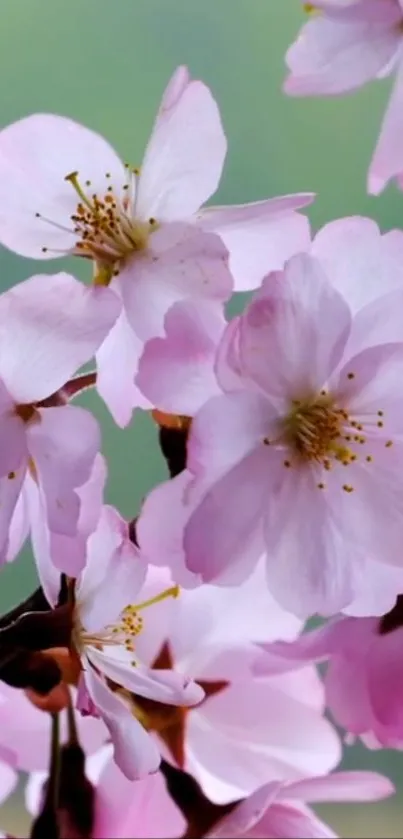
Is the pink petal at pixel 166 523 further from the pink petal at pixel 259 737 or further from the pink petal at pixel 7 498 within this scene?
the pink petal at pixel 259 737

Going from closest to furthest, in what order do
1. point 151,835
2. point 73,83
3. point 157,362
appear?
1. point 157,362
2. point 151,835
3. point 73,83

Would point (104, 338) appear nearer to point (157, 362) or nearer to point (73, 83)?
point (157, 362)

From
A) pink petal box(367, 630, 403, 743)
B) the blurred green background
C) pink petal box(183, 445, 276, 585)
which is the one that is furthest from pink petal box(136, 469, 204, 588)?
the blurred green background

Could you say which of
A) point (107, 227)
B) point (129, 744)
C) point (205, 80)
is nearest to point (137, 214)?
point (107, 227)

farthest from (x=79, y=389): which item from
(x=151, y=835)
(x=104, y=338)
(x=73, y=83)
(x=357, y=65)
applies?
(x=73, y=83)

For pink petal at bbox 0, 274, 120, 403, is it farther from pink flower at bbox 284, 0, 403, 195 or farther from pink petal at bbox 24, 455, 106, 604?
pink flower at bbox 284, 0, 403, 195

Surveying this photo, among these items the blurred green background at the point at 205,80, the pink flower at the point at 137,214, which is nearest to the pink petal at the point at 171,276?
the pink flower at the point at 137,214
